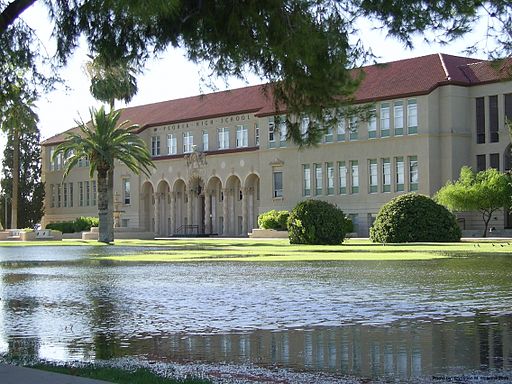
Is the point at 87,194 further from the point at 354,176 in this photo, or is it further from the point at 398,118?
the point at 398,118

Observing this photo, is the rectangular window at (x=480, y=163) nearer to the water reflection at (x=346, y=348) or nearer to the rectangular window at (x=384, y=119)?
the rectangular window at (x=384, y=119)

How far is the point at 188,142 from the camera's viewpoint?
92.3m

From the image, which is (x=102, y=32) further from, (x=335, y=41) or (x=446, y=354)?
(x=446, y=354)

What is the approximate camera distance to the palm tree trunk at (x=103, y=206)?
→ 62.9 m

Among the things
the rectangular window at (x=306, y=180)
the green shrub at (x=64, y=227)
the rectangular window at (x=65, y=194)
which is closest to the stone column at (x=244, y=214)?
the rectangular window at (x=306, y=180)

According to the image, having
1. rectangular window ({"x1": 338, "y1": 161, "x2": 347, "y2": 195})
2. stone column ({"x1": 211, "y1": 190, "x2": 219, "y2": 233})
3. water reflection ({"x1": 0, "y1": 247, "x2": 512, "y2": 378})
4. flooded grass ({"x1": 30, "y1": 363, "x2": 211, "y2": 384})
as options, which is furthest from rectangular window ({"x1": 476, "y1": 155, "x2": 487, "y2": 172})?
flooded grass ({"x1": 30, "y1": 363, "x2": 211, "y2": 384})

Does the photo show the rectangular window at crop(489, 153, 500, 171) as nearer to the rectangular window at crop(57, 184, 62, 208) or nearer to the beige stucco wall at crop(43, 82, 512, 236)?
the beige stucco wall at crop(43, 82, 512, 236)

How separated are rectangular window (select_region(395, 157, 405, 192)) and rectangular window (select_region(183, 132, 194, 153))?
25.3 meters

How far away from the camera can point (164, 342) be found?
42.5 feet

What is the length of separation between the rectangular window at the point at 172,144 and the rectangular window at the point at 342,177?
2220 cm

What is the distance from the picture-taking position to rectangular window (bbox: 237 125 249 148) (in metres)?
86.4

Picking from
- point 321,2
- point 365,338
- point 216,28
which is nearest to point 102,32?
point 216,28

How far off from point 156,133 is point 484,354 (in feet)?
280

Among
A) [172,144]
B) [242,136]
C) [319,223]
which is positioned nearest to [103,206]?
[319,223]
